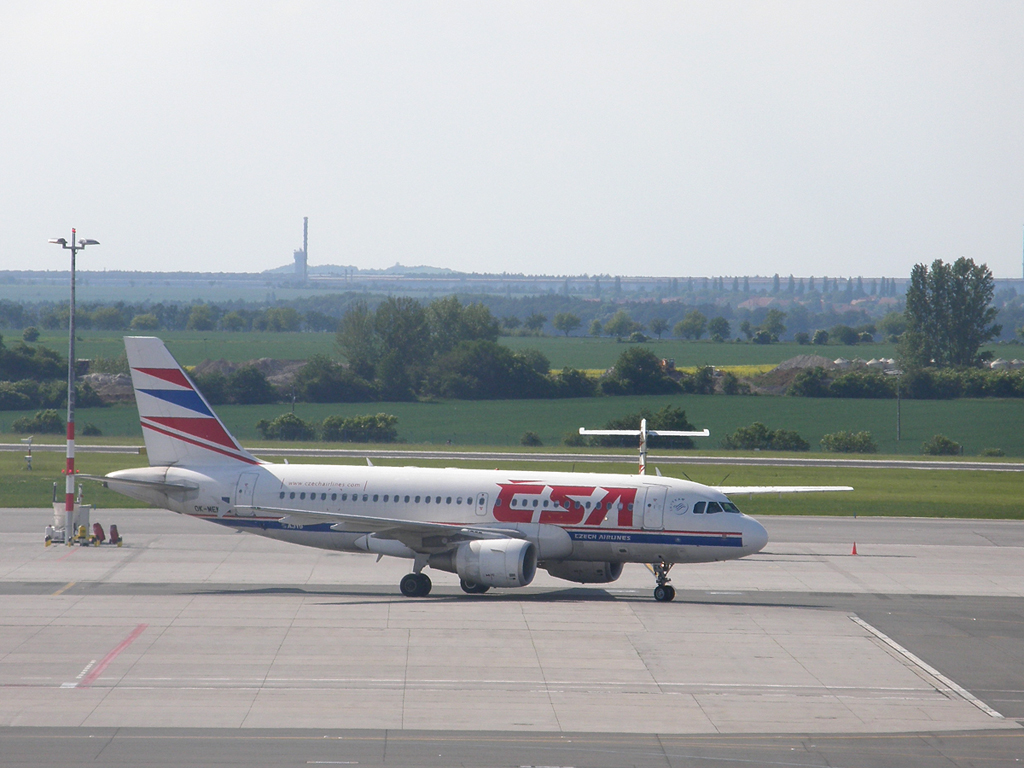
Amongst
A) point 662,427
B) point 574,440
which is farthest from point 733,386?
point 574,440

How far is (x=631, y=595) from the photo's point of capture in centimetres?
3788

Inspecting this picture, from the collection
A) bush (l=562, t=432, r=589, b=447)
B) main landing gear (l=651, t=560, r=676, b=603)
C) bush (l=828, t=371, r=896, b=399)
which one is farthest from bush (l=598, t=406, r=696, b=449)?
main landing gear (l=651, t=560, r=676, b=603)

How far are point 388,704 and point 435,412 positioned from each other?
106903 millimetres

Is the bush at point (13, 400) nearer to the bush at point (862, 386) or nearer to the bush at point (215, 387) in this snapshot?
the bush at point (215, 387)

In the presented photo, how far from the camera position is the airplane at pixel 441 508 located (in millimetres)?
36781

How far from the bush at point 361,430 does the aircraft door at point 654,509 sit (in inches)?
2802

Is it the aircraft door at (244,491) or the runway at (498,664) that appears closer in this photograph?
the runway at (498,664)

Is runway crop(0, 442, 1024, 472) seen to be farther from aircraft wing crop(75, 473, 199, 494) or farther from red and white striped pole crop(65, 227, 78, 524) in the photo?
aircraft wing crop(75, 473, 199, 494)

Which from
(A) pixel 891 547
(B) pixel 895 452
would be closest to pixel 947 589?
(A) pixel 891 547

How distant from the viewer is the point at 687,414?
12725cm

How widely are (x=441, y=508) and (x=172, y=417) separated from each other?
11.4 meters

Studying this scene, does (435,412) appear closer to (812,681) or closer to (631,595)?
(631,595)

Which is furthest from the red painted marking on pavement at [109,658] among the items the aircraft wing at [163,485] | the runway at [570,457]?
the runway at [570,457]

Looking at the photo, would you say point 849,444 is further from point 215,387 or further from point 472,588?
point 472,588
